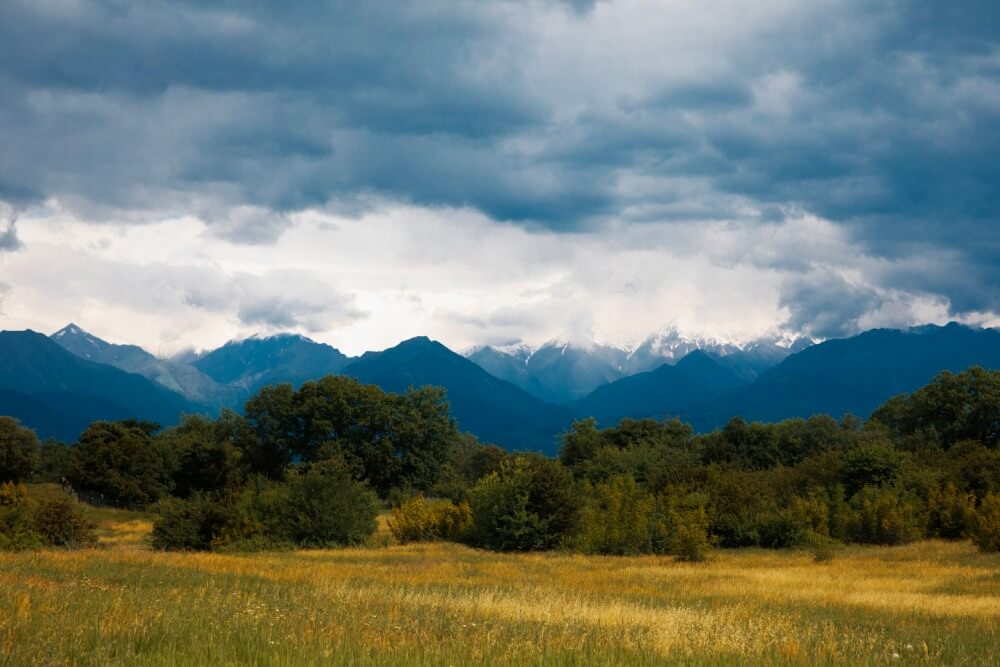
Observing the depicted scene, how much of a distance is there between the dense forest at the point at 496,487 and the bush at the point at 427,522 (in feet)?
0.37

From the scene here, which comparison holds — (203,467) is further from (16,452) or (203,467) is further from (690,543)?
(690,543)

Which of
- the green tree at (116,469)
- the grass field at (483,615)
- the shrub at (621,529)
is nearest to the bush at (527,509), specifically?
the shrub at (621,529)

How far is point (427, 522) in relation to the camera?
5616cm

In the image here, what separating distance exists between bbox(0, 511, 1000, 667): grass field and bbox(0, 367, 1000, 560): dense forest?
13.0 m

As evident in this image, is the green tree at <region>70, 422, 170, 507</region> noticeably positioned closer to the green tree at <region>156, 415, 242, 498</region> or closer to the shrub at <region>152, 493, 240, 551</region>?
the green tree at <region>156, 415, 242, 498</region>

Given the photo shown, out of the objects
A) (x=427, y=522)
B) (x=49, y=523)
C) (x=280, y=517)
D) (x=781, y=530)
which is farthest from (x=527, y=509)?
(x=49, y=523)

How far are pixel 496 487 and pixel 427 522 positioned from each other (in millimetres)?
8437

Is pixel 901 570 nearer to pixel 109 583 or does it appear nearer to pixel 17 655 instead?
pixel 109 583

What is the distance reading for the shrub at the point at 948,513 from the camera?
50750 mm

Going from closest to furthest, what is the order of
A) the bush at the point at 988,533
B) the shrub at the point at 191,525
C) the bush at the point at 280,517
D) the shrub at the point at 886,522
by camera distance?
the bush at the point at 988,533
the shrub at the point at 191,525
the bush at the point at 280,517
the shrub at the point at 886,522

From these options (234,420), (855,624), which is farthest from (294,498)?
(234,420)

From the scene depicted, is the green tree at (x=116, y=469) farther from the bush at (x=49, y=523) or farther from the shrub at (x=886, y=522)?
the shrub at (x=886, y=522)

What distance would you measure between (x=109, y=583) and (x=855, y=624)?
16321 millimetres

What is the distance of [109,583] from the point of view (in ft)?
62.6
